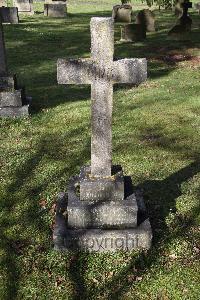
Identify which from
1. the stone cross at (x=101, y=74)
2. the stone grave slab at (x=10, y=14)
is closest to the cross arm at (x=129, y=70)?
the stone cross at (x=101, y=74)

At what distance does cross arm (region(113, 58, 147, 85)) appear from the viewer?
5250 mm

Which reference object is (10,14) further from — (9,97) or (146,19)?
(9,97)

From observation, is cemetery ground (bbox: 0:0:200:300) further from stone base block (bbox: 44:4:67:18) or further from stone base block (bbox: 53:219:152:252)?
stone base block (bbox: 44:4:67:18)

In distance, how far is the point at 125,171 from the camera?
7.93 metres

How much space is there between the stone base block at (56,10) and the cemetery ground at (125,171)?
14950mm

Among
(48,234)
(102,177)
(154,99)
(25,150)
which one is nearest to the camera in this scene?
(102,177)

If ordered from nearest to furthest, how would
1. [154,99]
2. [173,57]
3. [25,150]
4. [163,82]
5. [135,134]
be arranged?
[25,150] < [135,134] < [154,99] < [163,82] < [173,57]

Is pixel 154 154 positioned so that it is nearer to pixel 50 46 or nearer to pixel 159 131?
pixel 159 131

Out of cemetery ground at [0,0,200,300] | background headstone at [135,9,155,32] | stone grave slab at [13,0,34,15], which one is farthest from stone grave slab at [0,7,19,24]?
cemetery ground at [0,0,200,300]

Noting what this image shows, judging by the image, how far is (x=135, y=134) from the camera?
378 inches

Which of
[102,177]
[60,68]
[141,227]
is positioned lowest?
[141,227]

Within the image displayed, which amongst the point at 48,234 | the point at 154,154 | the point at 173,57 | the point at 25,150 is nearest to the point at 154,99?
the point at 154,154

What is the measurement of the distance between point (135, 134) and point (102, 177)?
155 inches

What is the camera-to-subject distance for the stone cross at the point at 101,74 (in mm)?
5089
